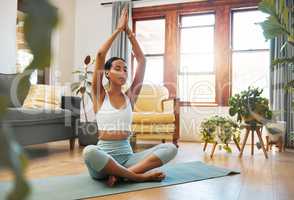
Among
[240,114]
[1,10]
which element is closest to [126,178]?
[240,114]

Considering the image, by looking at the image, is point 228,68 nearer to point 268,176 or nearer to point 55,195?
point 268,176

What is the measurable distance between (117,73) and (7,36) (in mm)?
2748

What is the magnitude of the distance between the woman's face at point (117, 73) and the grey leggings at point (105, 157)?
437 millimetres

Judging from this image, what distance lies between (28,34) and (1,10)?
4368 millimetres

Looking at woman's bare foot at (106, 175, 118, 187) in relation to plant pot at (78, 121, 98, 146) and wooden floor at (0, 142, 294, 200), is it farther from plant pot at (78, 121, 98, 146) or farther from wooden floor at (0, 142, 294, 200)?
plant pot at (78, 121, 98, 146)

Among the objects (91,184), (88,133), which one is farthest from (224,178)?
(88,133)

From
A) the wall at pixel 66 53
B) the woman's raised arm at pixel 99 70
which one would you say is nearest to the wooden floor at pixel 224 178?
the woman's raised arm at pixel 99 70

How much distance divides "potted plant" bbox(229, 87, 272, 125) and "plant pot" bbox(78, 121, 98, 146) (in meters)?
1.63

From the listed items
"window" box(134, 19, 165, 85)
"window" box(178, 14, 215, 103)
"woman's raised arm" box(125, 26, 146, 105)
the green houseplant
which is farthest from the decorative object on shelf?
"window" box(134, 19, 165, 85)

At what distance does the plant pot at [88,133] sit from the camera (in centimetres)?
377

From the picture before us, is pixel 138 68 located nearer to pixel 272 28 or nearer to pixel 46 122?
pixel 272 28

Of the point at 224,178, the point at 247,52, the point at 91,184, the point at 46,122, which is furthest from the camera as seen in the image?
the point at 247,52

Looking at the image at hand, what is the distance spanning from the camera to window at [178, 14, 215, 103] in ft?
16.1

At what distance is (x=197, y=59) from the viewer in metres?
4.99
